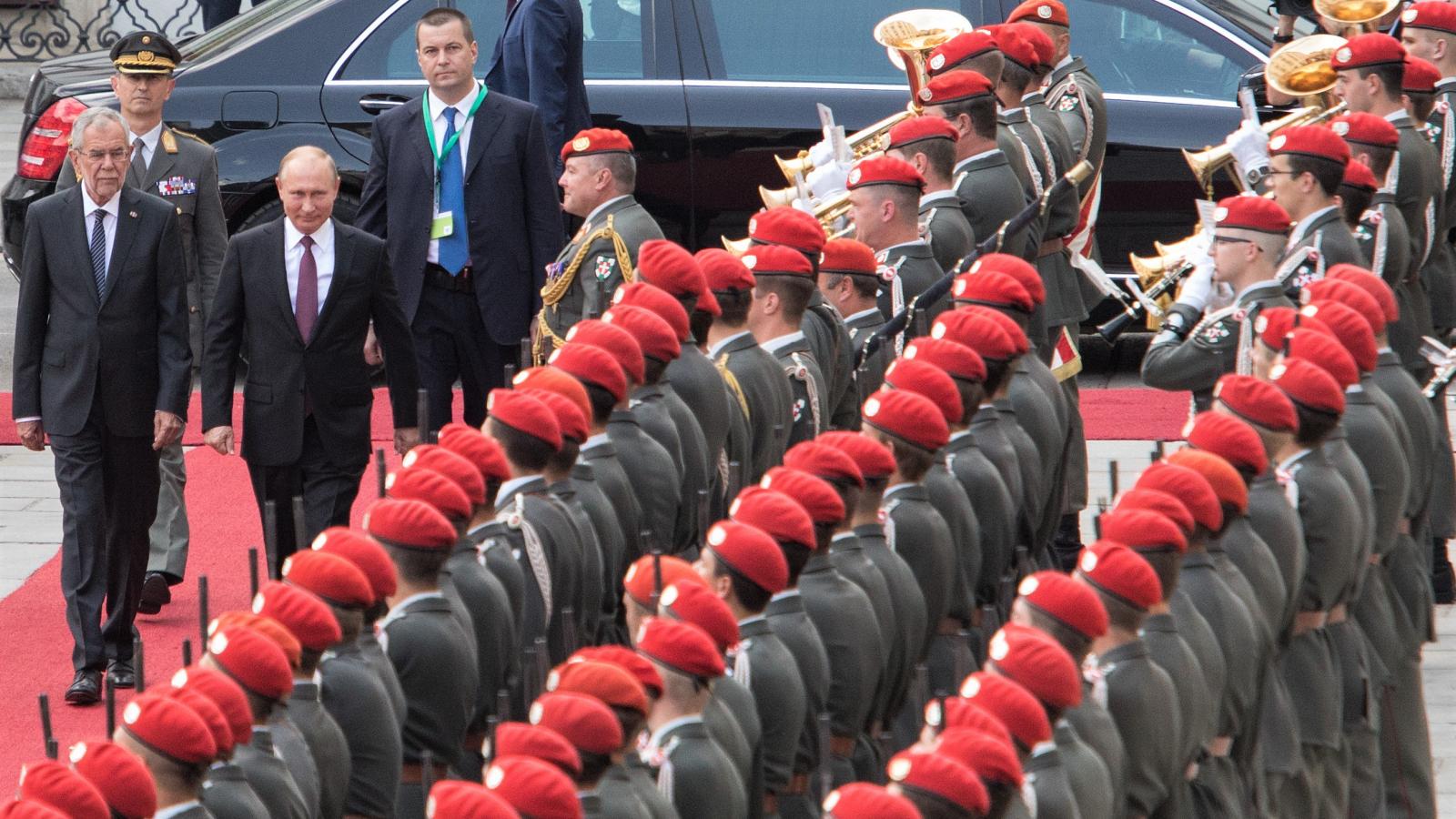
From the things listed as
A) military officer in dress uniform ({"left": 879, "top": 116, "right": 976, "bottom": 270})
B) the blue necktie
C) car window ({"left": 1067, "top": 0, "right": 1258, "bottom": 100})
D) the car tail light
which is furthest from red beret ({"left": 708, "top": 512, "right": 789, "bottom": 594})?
the car tail light

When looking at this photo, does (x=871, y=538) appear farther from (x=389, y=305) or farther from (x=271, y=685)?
(x=389, y=305)

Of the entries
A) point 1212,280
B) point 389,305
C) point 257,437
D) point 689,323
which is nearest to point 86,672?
point 257,437

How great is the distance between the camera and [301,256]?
7.38m

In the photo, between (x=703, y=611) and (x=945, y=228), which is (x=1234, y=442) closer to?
(x=703, y=611)

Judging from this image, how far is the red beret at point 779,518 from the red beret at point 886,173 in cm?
271

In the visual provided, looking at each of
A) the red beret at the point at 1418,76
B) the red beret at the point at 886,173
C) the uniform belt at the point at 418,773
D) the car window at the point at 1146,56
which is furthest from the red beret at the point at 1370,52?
the uniform belt at the point at 418,773

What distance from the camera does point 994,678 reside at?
14.2 feet

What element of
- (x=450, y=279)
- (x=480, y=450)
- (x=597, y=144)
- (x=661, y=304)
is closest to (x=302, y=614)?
(x=480, y=450)

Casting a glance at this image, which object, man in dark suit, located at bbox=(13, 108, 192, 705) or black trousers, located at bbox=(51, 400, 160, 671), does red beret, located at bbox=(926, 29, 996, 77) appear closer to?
man in dark suit, located at bbox=(13, 108, 192, 705)

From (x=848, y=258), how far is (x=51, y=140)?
14.2 feet

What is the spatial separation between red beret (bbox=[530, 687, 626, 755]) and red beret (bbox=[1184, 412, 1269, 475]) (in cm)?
193

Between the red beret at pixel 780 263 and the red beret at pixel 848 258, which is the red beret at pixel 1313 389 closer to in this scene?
the red beret at pixel 780 263

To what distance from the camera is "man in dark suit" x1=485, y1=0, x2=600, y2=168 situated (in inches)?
348

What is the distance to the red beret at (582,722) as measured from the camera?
4164 mm
